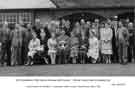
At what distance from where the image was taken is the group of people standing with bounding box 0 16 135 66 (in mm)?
11211

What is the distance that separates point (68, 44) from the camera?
1138 centimetres

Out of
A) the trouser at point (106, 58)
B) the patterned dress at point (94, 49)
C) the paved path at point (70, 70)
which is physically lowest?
the paved path at point (70, 70)

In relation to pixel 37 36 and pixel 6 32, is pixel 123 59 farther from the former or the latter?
pixel 6 32

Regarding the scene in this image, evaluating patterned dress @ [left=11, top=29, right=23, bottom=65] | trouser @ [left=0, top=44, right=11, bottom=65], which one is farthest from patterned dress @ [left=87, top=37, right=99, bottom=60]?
trouser @ [left=0, top=44, right=11, bottom=65]

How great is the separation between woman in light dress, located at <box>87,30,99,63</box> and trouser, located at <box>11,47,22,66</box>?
260 cm

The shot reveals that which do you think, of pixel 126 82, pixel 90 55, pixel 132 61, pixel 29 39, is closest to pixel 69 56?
pixel 90 55

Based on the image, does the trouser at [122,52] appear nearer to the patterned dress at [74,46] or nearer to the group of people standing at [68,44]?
the group of people standing at [68,44]

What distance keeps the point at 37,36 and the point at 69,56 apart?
1.45 m

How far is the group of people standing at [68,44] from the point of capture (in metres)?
11.2

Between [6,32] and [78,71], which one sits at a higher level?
[6,32]

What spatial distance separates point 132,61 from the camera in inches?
448

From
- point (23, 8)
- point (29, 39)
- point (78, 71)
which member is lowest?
point (78, 71)

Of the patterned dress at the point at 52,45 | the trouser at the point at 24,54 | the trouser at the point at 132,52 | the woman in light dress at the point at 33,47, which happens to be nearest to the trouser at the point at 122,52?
the trouser at the point at 132,52

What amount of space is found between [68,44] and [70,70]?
56.7 inches
